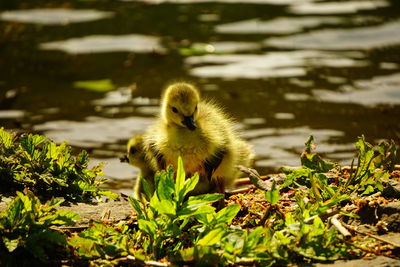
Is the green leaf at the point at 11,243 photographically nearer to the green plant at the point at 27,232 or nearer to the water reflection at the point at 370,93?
the green plant at the point at 27,232

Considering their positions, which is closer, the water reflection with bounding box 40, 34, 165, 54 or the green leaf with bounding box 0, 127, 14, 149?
the green leaf with bounding box 0, 127, 14, 149

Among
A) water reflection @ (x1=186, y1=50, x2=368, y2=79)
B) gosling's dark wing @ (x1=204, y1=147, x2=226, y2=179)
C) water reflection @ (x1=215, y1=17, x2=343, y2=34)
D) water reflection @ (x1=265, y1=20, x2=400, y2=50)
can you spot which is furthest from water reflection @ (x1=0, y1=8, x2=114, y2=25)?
gosling's dark wing @ (x1=204, y1=147, x2=226, y2=179)

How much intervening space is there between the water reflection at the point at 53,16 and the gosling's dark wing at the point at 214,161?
21.2 ft

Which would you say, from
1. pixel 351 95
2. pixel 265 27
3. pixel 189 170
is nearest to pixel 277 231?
pixel 189 170

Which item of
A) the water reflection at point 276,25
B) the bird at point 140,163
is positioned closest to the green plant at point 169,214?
the bird at point 140,163

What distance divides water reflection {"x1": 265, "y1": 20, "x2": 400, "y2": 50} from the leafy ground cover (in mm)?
5426

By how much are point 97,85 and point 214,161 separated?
3.90 metres

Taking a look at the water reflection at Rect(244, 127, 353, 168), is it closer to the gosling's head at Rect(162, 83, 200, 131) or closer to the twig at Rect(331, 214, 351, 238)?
the gosling's head at Rect(162, 83, 200, 131)

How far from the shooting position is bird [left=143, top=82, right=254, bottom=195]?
12.7 feet

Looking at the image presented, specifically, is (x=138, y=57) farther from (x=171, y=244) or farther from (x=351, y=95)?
(x=171, y=244)

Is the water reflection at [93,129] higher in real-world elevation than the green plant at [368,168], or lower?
lower

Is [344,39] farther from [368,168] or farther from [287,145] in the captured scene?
[368,168]

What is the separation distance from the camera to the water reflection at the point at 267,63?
305 inches

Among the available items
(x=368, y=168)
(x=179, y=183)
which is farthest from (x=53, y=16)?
(x=179, y=183)
